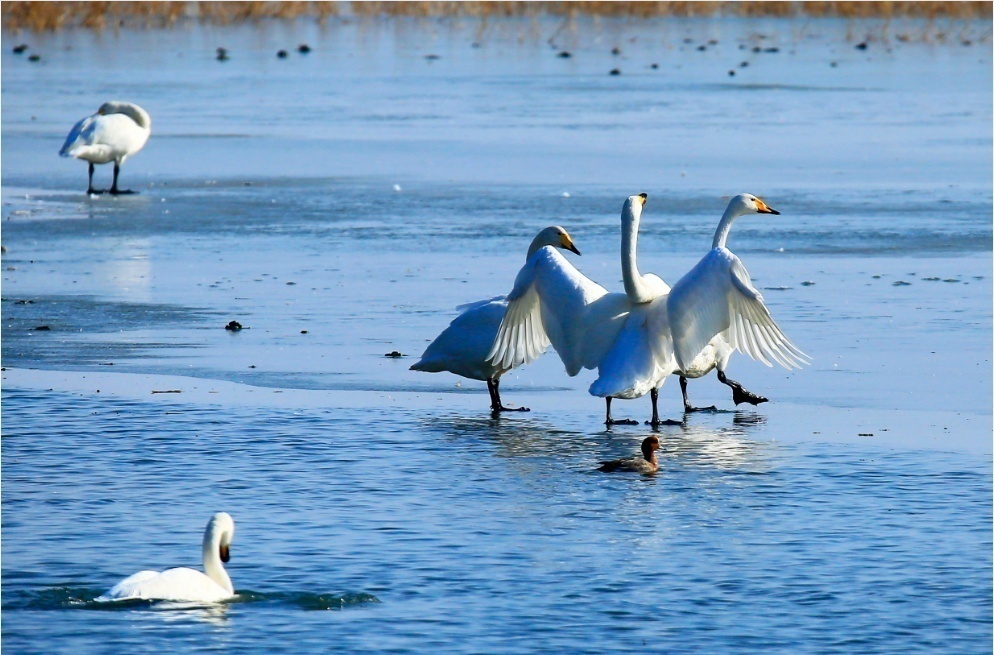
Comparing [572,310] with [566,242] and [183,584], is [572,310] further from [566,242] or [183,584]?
[183,584]

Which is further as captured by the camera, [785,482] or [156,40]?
[156,40]

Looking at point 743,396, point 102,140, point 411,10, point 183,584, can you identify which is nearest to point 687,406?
point 743,396

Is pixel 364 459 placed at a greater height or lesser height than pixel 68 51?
lesser

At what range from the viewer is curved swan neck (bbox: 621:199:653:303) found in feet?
29.7

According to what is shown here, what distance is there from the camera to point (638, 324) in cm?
903

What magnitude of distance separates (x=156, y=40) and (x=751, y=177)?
1367 inches

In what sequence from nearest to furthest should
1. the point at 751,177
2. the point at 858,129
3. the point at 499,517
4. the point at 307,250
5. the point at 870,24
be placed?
the point at 499,517 → the point at 307,250 → the point at 751,177 → the point at 858,129 → the point at 870,24

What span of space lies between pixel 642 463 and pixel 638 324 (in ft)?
4.53

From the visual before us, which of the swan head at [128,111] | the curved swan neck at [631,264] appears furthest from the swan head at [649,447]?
the swan head at [128,111]

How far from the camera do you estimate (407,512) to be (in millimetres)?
7258

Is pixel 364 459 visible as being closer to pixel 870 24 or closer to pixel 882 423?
pixel 882 423

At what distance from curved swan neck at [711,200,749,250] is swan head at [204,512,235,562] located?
4.21 m

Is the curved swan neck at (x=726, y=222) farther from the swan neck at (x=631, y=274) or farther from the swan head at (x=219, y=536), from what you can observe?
the swan head at (x=219, y=536)

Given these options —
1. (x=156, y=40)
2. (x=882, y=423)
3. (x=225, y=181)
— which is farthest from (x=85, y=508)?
(x=156, y=40)
